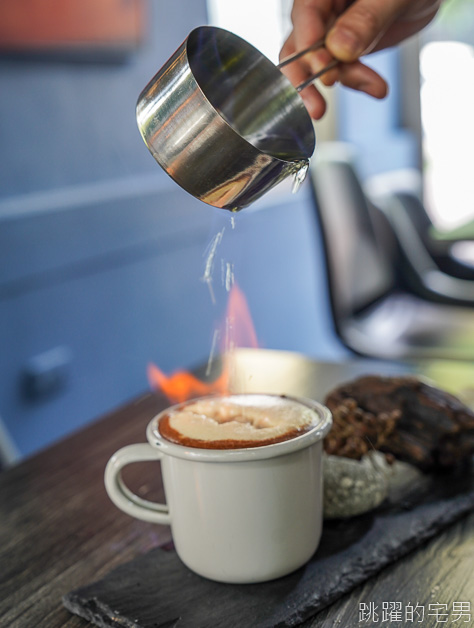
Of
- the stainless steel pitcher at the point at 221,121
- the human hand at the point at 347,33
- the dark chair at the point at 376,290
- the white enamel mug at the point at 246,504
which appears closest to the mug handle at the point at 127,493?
the white enamel mug at the point at 246,504

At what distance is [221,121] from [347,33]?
0.95 feet

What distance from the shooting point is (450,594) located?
0.52 m

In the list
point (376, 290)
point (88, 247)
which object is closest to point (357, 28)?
point (88, 247)

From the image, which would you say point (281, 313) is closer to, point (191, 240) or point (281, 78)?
point (191, 240)

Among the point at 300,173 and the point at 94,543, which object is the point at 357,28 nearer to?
the point at 300,173

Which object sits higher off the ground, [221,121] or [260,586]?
[221,121]

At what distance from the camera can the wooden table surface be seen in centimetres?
52

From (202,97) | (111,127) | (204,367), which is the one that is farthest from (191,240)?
(202,97)

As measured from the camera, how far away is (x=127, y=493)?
0.61 meters

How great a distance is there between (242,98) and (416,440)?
0.39 meters

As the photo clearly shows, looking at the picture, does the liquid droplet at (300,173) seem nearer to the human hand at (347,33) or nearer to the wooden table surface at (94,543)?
the human hand at (347,33)

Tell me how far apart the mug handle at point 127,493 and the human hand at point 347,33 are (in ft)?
1.49

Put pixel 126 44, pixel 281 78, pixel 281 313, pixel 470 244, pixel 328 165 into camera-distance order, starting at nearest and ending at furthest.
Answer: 1. pixel 281 78
2. pixel 126 44
3. pixel 328 165
4. pixel 470 244
5. pixel 281 313

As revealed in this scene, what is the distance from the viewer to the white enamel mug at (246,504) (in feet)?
1.72
